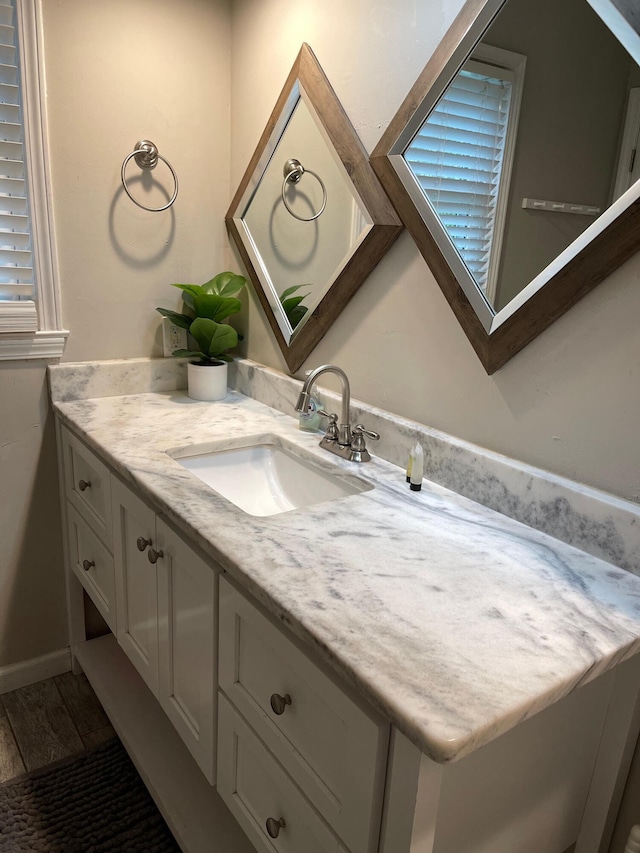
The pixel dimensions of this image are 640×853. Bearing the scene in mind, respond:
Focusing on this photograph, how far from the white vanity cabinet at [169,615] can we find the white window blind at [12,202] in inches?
23.5

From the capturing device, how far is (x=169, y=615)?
1.31m

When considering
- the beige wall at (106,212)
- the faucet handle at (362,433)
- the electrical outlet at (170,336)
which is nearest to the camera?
the faucet handle at (362,433)

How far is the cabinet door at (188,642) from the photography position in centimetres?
115

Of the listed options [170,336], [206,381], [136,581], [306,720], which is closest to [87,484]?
[136,581]

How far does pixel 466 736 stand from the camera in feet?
2.17

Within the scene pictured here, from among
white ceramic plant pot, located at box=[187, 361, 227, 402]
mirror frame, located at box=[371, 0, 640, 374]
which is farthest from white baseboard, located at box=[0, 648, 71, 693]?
mirror frame, located at box=[371, 0, 640, 374]

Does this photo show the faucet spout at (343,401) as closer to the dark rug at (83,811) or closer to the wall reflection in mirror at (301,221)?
the wall reflection in mirror at (301,221)

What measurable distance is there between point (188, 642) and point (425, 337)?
0.80m

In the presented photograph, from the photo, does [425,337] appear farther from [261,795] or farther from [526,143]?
[261,795]

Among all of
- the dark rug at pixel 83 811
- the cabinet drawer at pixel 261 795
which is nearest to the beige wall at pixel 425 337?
the cabinet drawer at pixel 261 795

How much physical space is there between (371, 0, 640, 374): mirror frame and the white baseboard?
164cm

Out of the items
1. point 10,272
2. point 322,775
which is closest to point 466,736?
point 322,775

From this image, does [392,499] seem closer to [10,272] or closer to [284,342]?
[284,342]

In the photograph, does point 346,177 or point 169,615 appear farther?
point 346,177
